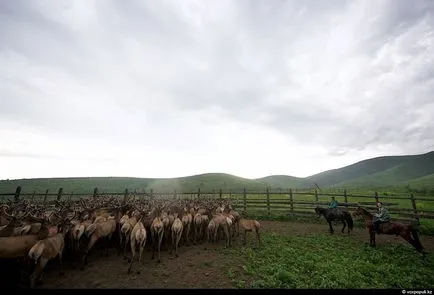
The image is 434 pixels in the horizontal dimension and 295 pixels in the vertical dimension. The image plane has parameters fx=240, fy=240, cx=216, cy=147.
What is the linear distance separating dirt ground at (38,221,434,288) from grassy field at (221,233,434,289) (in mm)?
630

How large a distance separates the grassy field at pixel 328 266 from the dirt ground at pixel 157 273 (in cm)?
63

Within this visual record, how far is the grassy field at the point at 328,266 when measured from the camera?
25.8 feet

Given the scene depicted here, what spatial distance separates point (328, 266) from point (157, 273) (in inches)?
252

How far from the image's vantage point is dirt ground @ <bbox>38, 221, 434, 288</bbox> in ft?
24.1

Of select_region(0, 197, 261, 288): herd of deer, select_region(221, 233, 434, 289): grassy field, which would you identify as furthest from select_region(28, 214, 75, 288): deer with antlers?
select_region(221, 233, 434, 289): grassy field

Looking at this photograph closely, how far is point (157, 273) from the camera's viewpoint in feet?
27.2

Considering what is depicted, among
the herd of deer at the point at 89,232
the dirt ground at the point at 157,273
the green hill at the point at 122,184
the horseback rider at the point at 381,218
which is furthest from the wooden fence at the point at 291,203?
the green hill at the point at 122,184

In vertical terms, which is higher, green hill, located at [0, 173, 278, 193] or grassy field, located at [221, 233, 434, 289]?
green hill, located at [0, 173, 278, 193]

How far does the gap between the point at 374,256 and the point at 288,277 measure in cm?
578

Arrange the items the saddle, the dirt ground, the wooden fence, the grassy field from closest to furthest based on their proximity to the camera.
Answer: the dirt ground < the grassy field < the saddle < the wooden fence

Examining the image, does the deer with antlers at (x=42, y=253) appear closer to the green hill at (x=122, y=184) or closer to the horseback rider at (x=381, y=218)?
the horseback rider at (x=381, y=218)

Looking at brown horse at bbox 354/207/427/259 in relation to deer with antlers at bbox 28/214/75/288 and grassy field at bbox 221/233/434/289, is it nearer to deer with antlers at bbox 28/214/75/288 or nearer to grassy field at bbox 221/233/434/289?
grassy field at bbox 221/233/434/289
